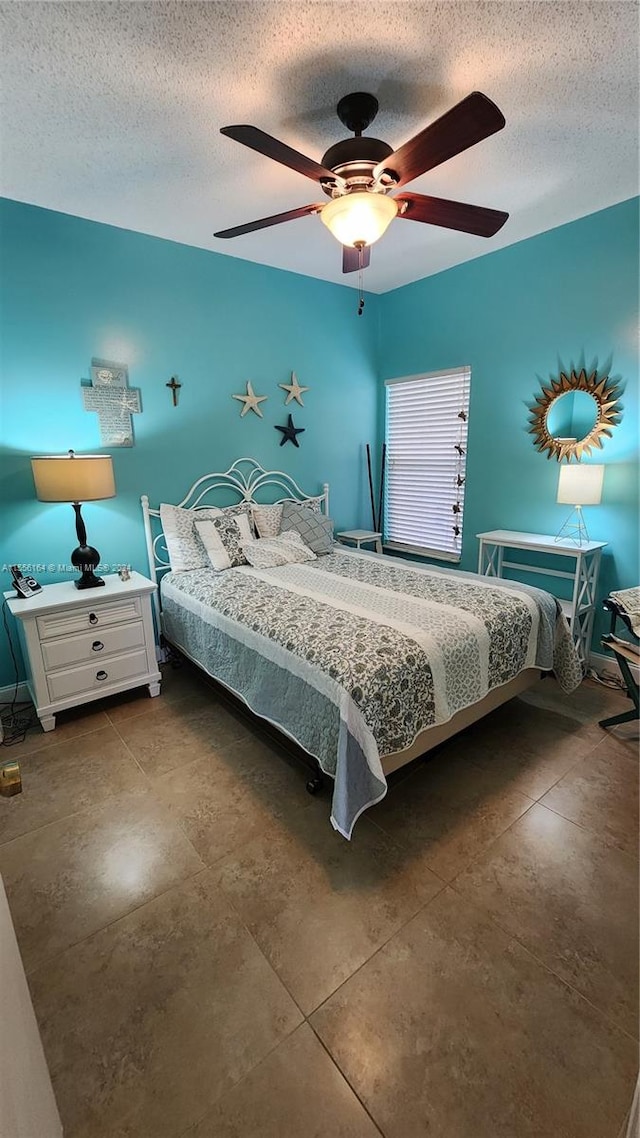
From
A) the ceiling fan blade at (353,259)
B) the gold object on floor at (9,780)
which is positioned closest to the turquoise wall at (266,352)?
the ceiling fan blade at (353,259)

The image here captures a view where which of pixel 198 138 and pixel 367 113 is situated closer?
pixel 367 113

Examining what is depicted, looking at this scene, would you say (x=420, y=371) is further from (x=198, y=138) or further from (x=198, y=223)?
(x=198, y=138)

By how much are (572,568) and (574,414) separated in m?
1.06

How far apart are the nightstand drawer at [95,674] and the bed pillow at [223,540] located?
0.77m

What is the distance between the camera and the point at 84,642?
2.67 meters

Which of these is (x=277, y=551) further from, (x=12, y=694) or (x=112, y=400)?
(x=12, y=694)

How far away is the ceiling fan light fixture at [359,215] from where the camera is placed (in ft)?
6.02

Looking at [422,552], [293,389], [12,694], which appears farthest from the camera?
[422,552]

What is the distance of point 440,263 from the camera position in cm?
364

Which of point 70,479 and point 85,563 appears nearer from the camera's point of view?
point 70,479

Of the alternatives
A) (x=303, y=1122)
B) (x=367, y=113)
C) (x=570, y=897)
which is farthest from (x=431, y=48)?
(x=303, y=1122)

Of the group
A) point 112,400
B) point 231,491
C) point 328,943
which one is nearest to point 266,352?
point 231,491

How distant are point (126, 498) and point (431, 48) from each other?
2.71 metres

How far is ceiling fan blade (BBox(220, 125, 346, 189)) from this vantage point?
1.46 meters
